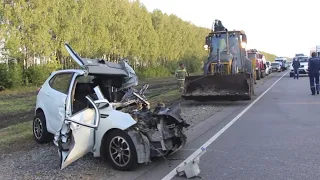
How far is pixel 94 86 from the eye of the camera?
836 centimetres

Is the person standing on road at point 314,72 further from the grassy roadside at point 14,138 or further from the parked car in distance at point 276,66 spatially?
the parked car in distance at point 276,66

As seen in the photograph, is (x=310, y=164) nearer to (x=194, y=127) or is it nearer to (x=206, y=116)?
(x=194, y=127)

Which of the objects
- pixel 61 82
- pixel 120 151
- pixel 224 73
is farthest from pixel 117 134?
pixel 224 73

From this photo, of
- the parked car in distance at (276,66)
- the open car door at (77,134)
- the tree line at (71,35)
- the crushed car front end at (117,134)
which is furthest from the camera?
the parked car in distance at (276,66)

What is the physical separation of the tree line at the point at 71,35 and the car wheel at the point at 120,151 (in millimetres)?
22195

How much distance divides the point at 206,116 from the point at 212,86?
10.6 ft

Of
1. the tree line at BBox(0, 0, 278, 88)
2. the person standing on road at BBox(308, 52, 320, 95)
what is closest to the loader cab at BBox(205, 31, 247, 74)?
the person standing on road at BBox(308, 52, 320, 95)

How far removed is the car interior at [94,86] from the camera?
7700 mm

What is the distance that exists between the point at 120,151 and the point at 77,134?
2.50 ft

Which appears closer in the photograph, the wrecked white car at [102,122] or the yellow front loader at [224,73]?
the wrecked white car at [102,122]

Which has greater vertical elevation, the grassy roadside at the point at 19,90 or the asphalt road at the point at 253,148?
the grassy roadside at the point at 19,90

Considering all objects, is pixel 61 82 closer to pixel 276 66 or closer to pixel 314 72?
pixel 314 72

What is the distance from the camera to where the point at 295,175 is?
18.3 feet

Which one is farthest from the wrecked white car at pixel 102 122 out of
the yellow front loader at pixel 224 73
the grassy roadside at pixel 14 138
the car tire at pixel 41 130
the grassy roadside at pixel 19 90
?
the grassy roadside at pixel 19 90
